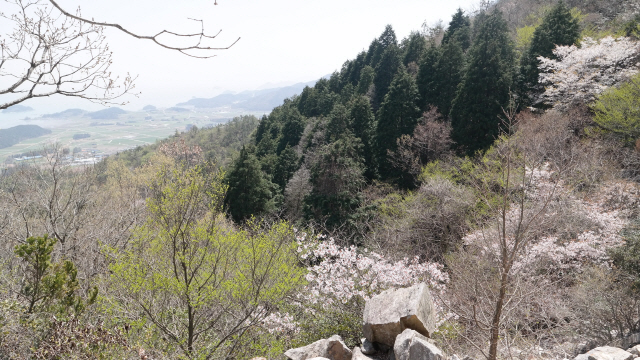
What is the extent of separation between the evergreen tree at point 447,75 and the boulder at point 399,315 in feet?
58.4

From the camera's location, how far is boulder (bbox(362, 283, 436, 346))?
16.9 feet

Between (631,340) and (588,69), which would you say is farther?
(588,69)

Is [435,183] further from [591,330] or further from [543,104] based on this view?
[543,104]

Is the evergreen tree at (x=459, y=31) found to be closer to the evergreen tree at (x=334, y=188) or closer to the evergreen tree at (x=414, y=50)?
the evergreen tree at (x=414, y=50)

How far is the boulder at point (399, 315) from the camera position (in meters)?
5.16

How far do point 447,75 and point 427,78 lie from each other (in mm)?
1369

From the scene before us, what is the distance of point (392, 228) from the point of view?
41.7ft

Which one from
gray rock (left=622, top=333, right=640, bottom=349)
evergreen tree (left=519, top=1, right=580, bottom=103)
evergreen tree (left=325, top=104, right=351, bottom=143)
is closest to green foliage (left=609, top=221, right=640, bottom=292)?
gray rock (left=622, top=333, right=640, bottom=349)

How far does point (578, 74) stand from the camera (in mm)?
15578

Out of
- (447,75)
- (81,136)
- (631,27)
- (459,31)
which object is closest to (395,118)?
(447,75)

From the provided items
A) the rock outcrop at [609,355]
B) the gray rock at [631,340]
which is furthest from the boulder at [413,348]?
the gray rock at [631,340]

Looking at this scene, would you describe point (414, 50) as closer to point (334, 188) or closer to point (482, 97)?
point (482, 97)

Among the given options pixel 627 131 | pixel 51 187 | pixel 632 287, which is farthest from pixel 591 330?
pixel 51 187

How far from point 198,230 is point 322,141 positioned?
59.7 ft
